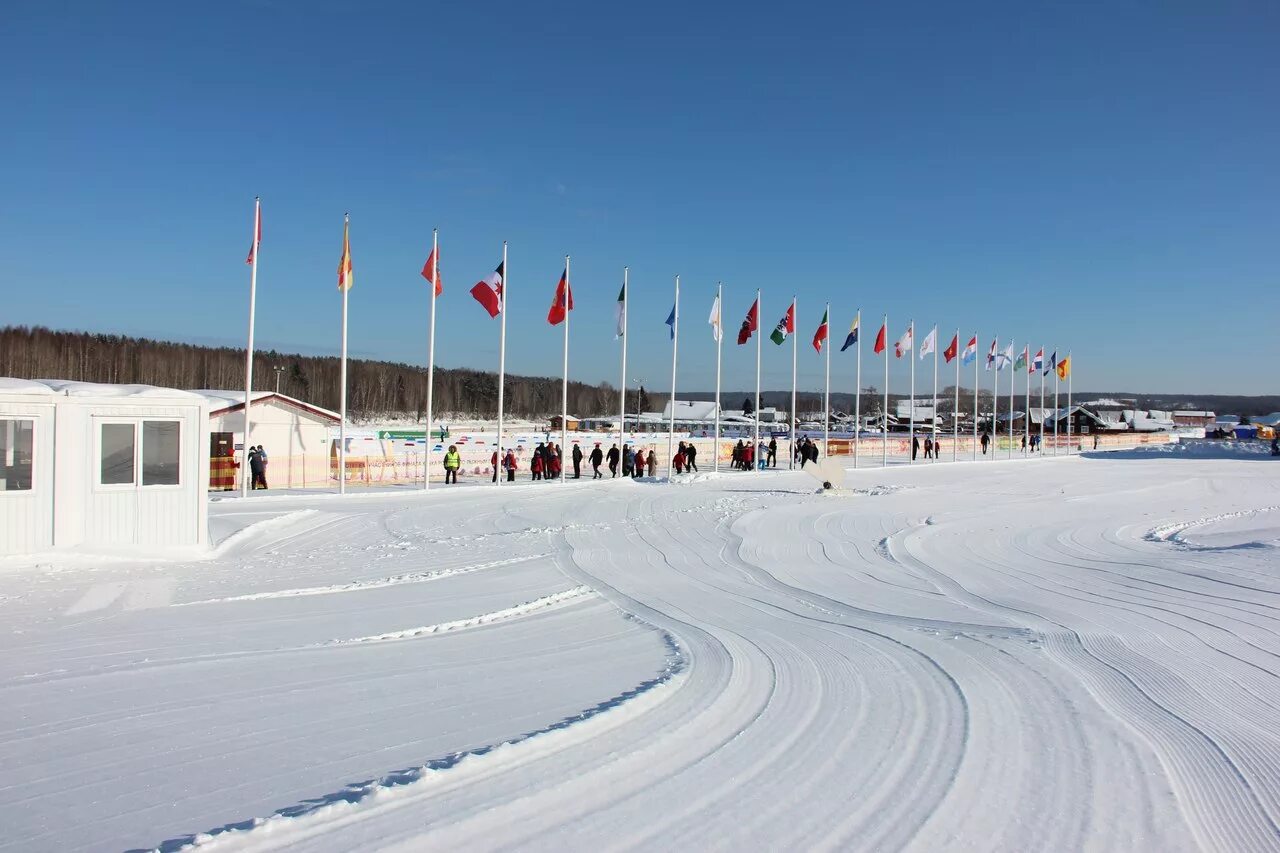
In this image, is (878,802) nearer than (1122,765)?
Yes

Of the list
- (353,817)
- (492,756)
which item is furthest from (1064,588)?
(353,817)

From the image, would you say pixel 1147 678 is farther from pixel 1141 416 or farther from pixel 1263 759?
pixel 1141 416

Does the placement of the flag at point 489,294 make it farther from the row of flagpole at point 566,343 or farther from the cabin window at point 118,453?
the cabin window at point 118,453

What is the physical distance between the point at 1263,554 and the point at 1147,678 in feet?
24.5

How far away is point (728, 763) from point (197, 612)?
6.37m

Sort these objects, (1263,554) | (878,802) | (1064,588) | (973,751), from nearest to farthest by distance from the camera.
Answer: (878,802) → (973,751) → (1064,588) → (1263,554)

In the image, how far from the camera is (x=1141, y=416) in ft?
452

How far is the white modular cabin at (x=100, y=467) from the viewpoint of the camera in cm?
1126

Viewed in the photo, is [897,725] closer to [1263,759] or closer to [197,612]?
[1263,759]

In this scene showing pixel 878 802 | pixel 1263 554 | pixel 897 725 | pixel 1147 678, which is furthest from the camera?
pixel 1263 554

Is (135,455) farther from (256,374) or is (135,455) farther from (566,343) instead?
(256,374)

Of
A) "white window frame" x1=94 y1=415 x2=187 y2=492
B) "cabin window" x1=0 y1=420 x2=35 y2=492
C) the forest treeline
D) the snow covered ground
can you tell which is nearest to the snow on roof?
"white window frame" x1=94 y1=415 x2=187 y2=492

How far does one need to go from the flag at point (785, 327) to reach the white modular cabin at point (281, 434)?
16.5 metres

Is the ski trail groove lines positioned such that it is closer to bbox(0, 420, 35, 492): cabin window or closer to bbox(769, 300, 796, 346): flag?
bbox(0, 420, 35, 492): cabin window
